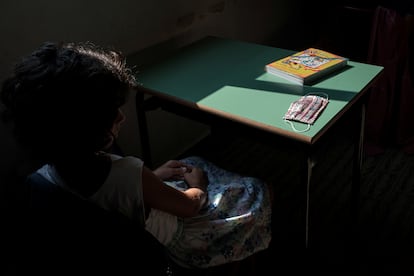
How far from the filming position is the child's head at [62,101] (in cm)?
87

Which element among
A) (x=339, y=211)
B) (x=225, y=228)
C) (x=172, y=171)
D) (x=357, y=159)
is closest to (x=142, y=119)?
(x=172, y=171)

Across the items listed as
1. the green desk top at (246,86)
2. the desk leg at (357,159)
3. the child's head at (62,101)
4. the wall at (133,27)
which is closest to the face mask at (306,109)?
the green desk top at (246,86)

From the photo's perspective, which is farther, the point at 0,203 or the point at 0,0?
the point at 0,203

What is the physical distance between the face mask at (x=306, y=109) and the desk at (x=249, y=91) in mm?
17

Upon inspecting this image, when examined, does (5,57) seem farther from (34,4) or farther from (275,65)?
(275,65)

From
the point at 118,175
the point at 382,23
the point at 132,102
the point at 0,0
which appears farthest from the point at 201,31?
the point at 118,175

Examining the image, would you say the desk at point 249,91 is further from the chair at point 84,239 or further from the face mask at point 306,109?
the chair at point 84,239

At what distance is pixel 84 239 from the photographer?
0.86 m

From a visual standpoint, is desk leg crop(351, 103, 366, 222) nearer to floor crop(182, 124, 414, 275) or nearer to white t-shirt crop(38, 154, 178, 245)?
floor crop(182, 124, 414, 275)

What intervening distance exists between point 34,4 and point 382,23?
5.43 feet

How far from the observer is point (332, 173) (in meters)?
2.19

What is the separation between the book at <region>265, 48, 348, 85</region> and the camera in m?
1.41

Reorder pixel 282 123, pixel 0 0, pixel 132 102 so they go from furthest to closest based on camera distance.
Result: pixel 132 102, pixel 0 0, pixel 282 123

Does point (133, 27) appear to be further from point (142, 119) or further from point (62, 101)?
point (62, 101)
